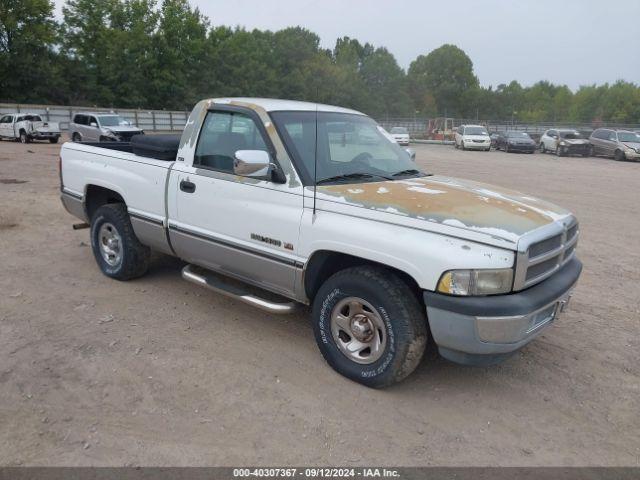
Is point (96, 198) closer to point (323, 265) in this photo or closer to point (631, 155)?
point (323, 265)

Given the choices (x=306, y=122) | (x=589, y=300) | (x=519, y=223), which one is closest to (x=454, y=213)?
(x=519, y=223)

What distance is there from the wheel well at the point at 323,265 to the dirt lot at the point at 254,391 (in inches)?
22.9

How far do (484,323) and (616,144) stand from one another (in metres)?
29.3

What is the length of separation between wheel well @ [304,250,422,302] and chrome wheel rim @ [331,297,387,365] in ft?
0.99

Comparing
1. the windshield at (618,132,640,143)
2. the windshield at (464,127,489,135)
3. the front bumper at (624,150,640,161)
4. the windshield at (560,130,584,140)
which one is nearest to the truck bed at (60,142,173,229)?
the front bumper at (624,150,640,161)

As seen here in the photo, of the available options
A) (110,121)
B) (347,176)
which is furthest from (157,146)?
(110,121)

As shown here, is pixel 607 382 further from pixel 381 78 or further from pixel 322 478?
pixel 381 78

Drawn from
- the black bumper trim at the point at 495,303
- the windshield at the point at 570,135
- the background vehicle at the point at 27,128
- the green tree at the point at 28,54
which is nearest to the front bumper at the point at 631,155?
the windshield at the point at 570,135

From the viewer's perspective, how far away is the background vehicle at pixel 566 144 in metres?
29.8

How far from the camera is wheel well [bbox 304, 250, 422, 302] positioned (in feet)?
12.5

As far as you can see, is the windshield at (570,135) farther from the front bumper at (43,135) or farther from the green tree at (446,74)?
the green tree at (446,74)

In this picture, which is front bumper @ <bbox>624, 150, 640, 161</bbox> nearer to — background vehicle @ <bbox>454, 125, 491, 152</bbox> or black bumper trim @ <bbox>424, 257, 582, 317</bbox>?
background vehicle @ <bbox>454, 125, 491, 152</bbox>

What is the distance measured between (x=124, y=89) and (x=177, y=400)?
174ft

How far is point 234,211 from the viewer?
4258 mm
